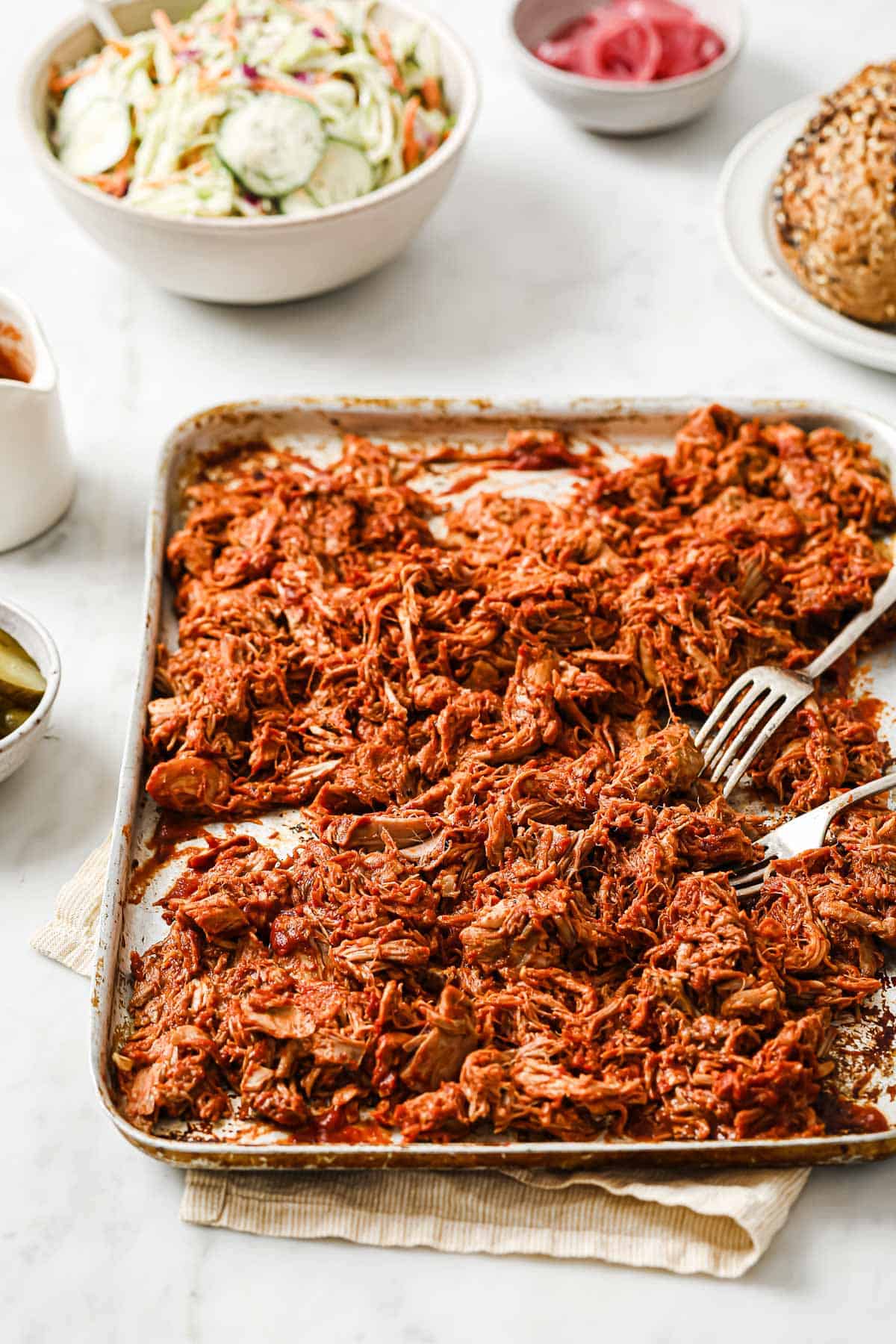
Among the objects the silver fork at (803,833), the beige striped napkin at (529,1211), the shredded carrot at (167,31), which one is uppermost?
the shredded carrot at (167,31)

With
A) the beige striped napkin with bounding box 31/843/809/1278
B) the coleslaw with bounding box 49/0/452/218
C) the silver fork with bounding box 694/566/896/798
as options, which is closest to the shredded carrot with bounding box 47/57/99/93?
the coleslaw with bounding box 49/0/452/218

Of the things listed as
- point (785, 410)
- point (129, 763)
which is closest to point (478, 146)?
point (785, 410)

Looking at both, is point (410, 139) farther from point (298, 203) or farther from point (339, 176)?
point (298, 203)

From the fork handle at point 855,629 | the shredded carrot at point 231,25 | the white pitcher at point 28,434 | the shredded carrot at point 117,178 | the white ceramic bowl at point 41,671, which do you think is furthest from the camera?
the shredded carrot at point 231,25

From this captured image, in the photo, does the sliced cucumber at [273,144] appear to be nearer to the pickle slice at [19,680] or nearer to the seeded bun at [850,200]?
the seeded bun at [850,200]

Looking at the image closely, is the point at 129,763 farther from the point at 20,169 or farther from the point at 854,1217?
the point at 20,169

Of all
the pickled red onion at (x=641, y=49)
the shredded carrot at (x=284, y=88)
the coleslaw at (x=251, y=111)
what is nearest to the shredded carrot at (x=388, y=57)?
the coleslaw at (x=251, y=111)

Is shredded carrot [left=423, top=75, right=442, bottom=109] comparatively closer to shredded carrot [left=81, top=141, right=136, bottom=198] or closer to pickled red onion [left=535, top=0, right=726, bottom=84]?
pickled red onion [left=535, top=0, right=726, bottom=84]
